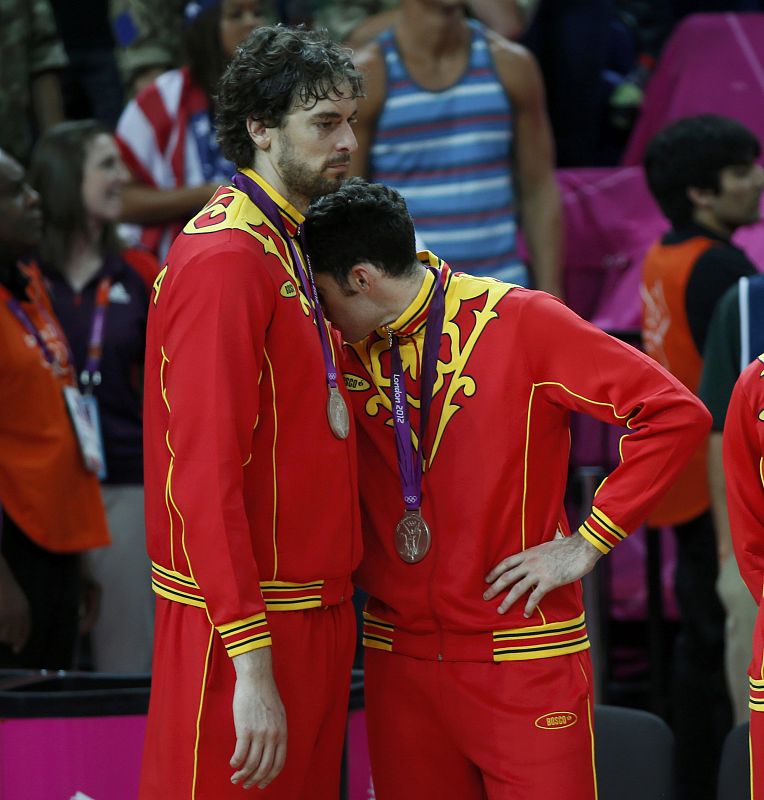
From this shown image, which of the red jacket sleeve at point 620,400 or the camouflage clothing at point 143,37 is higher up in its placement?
the camouflage clothing at point 143,37

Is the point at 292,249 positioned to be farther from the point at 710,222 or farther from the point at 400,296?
the point at 710,222

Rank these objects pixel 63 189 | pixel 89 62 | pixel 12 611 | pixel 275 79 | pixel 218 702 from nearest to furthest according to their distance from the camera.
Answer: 1. pixel 218 702
2. pixel 275 79
3. pixel 12 611
4. pixel 63 189
5. pixel 89 62

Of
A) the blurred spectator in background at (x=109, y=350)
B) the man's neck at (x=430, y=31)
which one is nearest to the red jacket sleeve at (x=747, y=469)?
the blurred spectator in background at (x=109, y=350)

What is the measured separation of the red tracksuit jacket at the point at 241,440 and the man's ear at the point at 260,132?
6 cm

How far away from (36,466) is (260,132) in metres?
1.71

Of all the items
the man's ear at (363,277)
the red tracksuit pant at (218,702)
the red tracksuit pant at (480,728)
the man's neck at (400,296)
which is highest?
the man's ear at (363,277)

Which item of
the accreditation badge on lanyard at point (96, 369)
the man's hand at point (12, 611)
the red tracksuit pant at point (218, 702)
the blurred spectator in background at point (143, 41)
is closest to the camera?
the red tracksuit pant at point (218, 702)

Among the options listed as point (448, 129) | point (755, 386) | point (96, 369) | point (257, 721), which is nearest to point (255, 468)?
point (257, 721)

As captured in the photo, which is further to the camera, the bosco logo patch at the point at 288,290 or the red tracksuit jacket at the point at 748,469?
the red tracksuit jacket at the point at 748,469

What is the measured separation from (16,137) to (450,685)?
3937 millimetres

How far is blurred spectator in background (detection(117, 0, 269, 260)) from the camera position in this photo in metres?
5.27

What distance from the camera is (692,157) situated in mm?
4945

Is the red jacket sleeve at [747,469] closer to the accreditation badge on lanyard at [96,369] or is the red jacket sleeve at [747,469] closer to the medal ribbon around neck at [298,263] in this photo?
the medal ribbon around neck at [298,263]

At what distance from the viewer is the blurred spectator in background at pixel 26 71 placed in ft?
19.7
